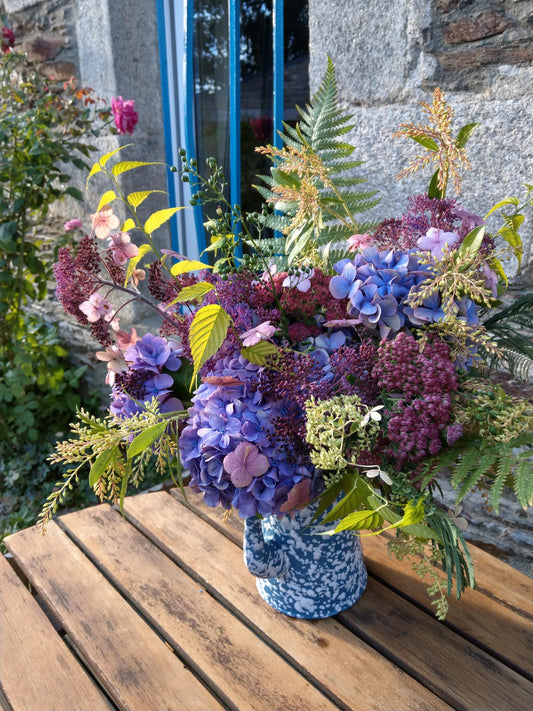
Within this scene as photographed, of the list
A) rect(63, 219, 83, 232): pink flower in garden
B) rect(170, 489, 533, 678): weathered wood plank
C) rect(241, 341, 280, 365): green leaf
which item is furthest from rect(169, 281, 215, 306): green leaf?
rect(63, 219, 83, 232): pink flower in garden

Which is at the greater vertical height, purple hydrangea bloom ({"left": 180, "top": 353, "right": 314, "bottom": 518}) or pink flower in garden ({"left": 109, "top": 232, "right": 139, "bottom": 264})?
pink flower in garden ({"left": 109, "top": 232, "right": 139, "bottom": 264})

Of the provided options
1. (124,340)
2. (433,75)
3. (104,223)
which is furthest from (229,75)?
(124,340)

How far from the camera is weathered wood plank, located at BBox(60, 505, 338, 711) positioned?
100 cm

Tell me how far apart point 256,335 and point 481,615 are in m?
0.78

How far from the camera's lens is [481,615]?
1.18 metres

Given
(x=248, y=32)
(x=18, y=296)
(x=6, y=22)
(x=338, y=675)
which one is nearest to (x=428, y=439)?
(x=338, y=675)

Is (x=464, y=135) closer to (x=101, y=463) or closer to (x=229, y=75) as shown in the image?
(x=101, y=463)

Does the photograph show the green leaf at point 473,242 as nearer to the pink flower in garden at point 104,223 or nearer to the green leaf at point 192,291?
the green leaf at point 192,291

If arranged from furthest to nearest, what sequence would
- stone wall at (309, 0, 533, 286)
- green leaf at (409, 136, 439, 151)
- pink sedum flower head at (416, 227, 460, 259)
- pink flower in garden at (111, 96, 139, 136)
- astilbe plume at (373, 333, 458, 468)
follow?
pink flower in garden at (111, 96, 139, 136) < stone wall at (309, 0, 533, 286) < green leaf at (409, 136, 439, 151) < pink sedum flower head at (416, 227, 460, 259) < astilbe plume at (373, 333, 458, 468)

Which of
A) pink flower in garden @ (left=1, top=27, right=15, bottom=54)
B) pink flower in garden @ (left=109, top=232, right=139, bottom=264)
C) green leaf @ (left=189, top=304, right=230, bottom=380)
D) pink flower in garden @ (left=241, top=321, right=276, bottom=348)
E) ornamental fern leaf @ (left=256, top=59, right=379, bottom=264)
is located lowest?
pink flower in garden @ (left=241, top=321, right=276, bottom=348)

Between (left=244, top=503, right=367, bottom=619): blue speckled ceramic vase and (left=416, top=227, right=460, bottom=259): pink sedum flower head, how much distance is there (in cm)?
49

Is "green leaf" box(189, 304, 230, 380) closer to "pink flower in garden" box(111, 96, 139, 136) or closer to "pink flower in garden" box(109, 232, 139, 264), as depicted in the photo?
"pink flower in garden" box(109, 232, 139, 264)

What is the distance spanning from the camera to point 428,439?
80cm

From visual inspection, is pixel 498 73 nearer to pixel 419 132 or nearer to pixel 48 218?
pixel 419 132
